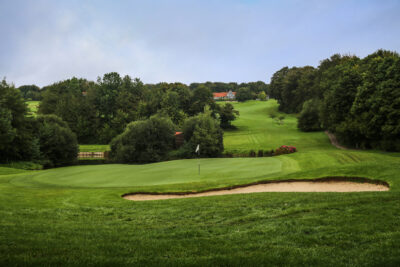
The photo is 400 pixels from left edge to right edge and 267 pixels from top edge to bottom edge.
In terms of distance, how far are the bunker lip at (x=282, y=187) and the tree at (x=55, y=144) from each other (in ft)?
113

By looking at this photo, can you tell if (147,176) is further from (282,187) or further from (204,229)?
(204,229)

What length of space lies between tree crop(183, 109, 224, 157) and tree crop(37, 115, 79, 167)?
19095 millimetres

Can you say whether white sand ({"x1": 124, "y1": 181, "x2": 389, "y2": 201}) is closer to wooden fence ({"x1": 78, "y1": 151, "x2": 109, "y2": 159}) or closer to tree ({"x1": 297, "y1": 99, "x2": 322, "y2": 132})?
wooden fence ({"x1": 78, "y1": 151, "x2": 109, "y2": 159})

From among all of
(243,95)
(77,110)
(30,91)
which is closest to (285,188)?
(77,110)

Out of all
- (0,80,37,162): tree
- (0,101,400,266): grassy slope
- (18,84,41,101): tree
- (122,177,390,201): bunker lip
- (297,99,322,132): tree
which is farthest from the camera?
(18,84,41,101): tree

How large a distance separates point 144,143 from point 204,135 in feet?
33.1

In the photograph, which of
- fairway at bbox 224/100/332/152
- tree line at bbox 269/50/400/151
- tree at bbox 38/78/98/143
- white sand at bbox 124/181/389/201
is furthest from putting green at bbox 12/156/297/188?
tree at bbox 38/78/98/143

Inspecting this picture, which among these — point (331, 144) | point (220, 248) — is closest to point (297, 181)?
point (220, 248)

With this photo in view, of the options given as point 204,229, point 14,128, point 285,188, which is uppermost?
point 14,128

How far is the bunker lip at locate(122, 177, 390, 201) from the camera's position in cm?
1692

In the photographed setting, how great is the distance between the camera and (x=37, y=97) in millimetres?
143375

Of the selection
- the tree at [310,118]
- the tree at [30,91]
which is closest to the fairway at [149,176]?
the tree at [310,118]

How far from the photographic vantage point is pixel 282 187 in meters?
18.1

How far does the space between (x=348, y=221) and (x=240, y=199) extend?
5.46 m
